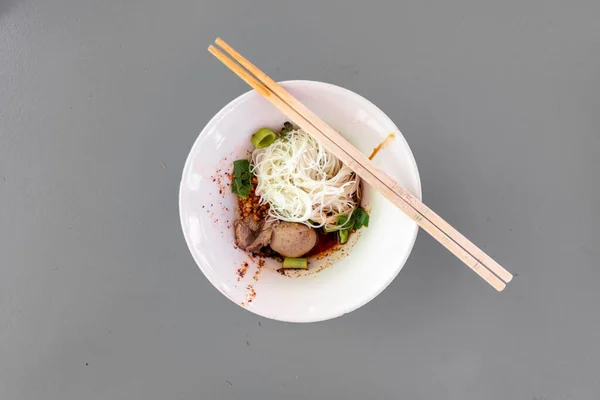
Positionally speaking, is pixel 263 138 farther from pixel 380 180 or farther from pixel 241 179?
pixel 380 180

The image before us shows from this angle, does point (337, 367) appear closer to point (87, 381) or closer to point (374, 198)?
point (374, 198)

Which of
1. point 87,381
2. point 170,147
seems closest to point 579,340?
point 170,147

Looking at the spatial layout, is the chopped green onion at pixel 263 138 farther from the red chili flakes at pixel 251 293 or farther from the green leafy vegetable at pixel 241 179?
the red chili flakes at pixel 251 293

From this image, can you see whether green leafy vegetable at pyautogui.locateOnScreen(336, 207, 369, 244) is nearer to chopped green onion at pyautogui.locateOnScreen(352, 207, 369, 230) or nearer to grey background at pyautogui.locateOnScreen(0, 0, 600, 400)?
chopped green onion at pyautogui.locateOnScreen(352, 207, 369, 230)

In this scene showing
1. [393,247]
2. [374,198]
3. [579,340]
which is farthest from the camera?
[579,340]

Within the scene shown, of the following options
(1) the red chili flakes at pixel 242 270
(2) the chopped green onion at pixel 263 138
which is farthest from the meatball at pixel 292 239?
(2) the chopped green onion at pixel 263 138

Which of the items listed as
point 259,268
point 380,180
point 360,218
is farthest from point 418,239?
point 259,268

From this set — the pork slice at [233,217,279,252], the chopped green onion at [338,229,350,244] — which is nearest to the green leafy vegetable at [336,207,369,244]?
the chopped green onion at [338,229,350,244]
